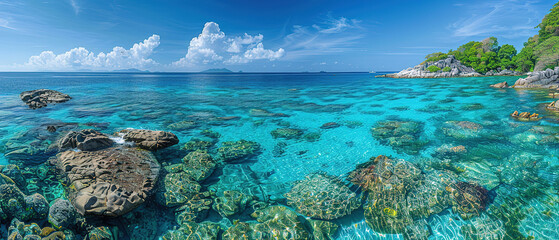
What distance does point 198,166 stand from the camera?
10.2 metres

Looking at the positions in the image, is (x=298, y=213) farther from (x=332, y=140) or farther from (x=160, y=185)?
(x=332, y=140)

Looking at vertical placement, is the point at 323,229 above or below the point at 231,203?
below

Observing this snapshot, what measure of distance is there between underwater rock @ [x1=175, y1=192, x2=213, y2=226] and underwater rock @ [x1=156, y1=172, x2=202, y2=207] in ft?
0.90

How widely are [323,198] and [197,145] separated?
8607mm

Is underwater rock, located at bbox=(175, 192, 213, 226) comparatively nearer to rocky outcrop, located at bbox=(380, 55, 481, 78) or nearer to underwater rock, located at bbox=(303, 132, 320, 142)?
underwater rock, located at bbox=(303, 132, 320, 142)

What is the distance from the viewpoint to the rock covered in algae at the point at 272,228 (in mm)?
6438

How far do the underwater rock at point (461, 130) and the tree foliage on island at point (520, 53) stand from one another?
6748 cm

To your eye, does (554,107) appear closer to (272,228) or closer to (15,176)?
(272,228)

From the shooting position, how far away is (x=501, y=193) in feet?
26.9

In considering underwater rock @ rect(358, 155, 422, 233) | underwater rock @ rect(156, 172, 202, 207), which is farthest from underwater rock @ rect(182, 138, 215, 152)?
underwater rock @ rect(358, 155, 422, 233)

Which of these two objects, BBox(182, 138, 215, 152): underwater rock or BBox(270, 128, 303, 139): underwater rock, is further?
BBox(270, 128, 303, 139): underwater rock

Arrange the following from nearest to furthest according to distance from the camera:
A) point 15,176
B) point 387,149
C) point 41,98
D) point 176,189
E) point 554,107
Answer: point 15,176, point 176,189, point 387,149, point 554,107, point 41,98

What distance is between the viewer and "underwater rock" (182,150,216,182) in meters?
9.55

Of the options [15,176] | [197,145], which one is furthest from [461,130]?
[15,176]
